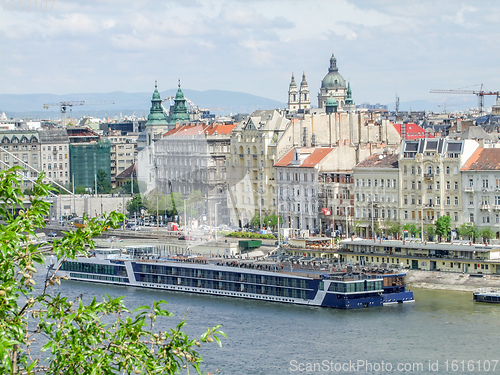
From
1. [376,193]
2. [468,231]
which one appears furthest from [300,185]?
[468,231]

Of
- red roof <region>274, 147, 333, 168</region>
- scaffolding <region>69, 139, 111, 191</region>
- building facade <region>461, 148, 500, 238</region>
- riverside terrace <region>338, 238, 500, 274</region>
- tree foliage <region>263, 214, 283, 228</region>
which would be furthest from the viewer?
scaffolding <region>69, 139, 111, 191</region>

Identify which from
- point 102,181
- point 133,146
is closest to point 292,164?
point 102,181

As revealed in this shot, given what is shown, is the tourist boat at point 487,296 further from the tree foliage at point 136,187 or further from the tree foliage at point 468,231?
the tree foliage at point 136,187

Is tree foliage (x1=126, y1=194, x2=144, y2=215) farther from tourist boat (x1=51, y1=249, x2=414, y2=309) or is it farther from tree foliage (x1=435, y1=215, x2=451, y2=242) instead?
tree foliage (x1=435, y1=215, x2=451, y2=242)

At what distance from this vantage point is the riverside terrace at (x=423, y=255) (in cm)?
6469

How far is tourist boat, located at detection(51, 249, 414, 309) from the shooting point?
58.6m

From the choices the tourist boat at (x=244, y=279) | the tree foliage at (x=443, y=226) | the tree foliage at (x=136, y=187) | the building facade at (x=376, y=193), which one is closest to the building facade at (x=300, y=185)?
the building facade at (x=376, y=193)

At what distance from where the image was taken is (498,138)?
95.4 meters

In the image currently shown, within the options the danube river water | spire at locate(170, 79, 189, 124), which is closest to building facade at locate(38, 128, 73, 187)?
spire at locate(170, 79, 189, 124)

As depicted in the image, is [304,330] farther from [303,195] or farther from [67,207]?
[67,207]

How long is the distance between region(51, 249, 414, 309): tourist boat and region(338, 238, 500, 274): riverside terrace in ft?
21.7

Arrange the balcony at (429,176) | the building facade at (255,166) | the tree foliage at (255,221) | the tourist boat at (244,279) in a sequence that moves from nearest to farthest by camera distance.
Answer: the tourist boat at (244,279), the balcony at (429,176), the tree foliage at (255,221), the building facade at (255,166)

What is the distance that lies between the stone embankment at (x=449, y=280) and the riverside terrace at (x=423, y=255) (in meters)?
0.77

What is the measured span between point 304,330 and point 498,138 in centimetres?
Answer: 5065
